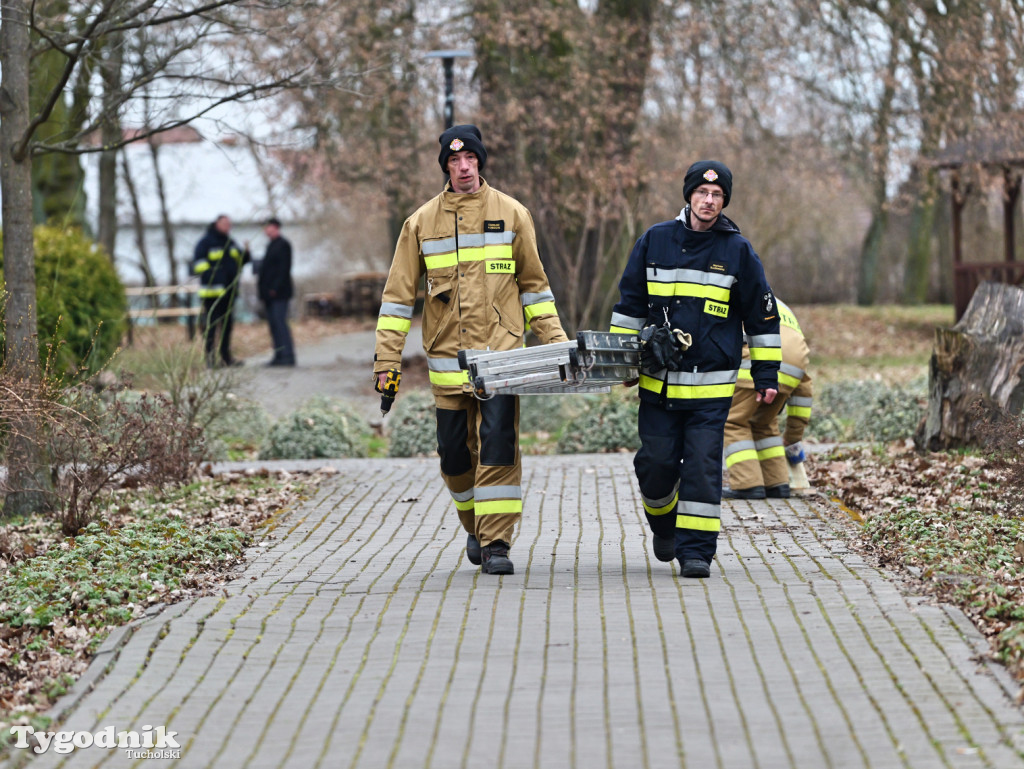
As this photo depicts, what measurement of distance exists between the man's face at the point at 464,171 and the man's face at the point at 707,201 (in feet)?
3.40

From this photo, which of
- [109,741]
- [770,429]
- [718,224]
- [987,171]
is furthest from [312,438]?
[987,171]

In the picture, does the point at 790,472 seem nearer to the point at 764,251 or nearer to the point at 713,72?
the point at 713,72

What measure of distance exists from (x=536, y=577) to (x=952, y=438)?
4890mm

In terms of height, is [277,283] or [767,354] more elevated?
[277,283]

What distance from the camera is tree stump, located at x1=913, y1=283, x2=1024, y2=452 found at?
9852 mm

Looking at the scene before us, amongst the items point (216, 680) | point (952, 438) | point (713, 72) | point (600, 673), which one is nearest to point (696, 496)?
point (600, 673)

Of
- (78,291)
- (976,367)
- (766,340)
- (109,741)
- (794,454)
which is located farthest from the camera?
(78,291)

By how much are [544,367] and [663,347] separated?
595 millimetres

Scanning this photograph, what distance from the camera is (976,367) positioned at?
10000 mm

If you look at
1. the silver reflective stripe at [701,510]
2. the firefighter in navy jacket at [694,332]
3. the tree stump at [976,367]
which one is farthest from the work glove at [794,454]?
the silver reflective stripe at [701,510]

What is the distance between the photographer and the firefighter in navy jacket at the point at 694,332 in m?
6.48

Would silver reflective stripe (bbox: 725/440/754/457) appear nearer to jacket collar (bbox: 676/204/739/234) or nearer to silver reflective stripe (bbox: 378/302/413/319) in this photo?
jacket collar (bbox: 676/204/739/234)

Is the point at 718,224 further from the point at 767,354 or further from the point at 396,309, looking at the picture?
the point at 396,309

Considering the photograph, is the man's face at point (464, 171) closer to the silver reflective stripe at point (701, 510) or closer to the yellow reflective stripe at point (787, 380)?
the silver reflective stripe at point (701, 510)
